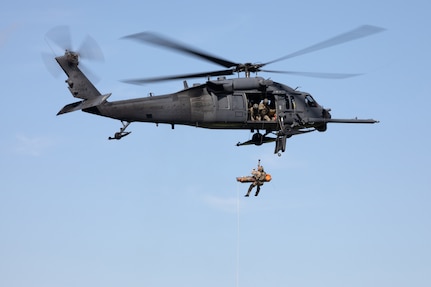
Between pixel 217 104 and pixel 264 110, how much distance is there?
2408 millimetres

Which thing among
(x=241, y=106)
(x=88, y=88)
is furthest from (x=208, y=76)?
(x=88, y=88)

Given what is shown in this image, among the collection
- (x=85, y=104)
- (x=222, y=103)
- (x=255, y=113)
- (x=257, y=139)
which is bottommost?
(x=257, y=139)

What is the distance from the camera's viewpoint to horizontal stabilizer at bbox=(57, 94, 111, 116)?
173ft

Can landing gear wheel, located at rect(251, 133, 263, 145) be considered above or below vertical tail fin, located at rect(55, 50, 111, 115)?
below

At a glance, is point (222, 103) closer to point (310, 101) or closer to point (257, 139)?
point (257, 139)

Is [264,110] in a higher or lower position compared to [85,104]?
higher

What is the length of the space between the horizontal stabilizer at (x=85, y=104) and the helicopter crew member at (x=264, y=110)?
716 centimetres

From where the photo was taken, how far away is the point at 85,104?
5312 cm

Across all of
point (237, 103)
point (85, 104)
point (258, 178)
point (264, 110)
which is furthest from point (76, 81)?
point (258, 178)

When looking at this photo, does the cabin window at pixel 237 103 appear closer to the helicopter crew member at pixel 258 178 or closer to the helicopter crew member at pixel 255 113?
the helicopter crew member at pixel 255 113

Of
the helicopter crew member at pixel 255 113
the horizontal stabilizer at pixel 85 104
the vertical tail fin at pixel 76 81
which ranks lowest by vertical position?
the horizontal stabilizer at pixel 85 104

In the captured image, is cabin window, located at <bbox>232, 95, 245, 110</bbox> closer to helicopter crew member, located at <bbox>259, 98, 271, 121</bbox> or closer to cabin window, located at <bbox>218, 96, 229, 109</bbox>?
cabin window, located at <bbox>218, 96, 229, 109</bbox>

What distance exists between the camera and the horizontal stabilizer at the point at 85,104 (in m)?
52.8

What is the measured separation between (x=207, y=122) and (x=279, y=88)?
411 centimetres
